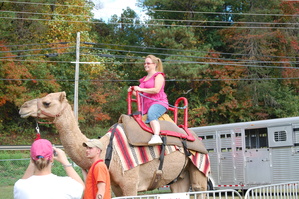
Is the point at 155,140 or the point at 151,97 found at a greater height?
the point at 151,97

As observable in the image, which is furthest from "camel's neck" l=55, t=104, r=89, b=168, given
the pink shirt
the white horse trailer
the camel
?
the white horse trailer

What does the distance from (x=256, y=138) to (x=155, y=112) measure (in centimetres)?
890

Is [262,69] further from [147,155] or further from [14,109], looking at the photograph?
[147,155]

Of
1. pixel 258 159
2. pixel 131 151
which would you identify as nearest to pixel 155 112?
pixel 131 151

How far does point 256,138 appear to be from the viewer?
56.0ft

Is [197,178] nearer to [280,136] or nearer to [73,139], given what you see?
[73,139]

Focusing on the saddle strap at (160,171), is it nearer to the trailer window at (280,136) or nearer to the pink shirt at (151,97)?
the pink shirt at (151,97)

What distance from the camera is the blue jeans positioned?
29.4 ft

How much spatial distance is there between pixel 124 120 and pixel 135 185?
1199mm

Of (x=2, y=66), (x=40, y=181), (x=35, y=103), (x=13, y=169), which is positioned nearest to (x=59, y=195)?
(x=40, y=181)

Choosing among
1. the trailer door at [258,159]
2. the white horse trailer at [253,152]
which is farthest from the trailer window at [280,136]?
the trailer door at [258,159]

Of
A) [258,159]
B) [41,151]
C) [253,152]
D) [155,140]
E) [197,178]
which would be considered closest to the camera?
[41,151]

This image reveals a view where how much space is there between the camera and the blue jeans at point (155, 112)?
352 inches

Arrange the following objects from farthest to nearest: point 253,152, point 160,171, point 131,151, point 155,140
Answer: point 253,152
point 160,171
point 155,140
point 131,151
